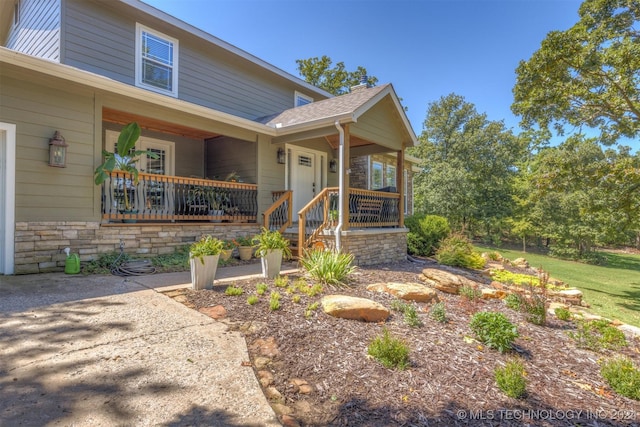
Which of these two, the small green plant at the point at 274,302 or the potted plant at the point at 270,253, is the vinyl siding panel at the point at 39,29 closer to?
the potted plant at the point at 270,253

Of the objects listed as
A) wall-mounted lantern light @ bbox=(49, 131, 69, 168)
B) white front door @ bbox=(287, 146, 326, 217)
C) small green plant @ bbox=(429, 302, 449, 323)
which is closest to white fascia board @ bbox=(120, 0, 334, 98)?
white front door @ bbox=(287, 146, 326, 217)

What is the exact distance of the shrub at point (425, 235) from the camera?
1108cm

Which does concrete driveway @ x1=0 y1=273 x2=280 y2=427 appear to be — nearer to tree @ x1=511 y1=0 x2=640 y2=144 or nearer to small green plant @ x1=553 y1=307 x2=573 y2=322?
small green plant @ x1=553 y1=307 x2=573 y2=322

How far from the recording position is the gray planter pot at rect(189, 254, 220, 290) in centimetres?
466

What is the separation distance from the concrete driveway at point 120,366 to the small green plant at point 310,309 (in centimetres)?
100

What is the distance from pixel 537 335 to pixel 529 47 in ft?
42.2

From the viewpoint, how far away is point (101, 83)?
5.96 meters

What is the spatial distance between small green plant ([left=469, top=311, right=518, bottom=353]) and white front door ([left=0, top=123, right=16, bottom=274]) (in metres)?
7.02

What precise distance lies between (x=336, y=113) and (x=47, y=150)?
5675 mm

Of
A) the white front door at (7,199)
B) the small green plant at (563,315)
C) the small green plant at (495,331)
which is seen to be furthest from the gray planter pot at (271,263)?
the small green plant at (563,315)

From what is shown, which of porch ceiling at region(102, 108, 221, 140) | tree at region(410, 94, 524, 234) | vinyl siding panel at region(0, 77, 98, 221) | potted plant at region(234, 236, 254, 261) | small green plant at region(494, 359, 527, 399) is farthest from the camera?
tree at region(410, 94, 524, 234)

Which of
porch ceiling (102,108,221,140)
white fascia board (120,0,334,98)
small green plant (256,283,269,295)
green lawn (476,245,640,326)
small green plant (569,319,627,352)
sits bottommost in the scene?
green lawn (476,245,640,326)

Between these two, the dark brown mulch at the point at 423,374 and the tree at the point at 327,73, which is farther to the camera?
the tree at the point at 327,73

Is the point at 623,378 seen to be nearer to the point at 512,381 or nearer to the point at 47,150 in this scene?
the point at 512,381
